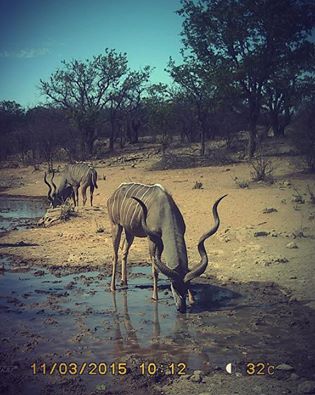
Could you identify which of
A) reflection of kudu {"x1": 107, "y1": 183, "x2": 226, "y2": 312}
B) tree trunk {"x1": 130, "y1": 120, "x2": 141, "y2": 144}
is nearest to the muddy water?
reflection of kudu {"x1": 107, "y1": 183, "x2": 226, "y2": 312}

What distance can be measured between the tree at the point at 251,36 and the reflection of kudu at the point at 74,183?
9578 millimetres

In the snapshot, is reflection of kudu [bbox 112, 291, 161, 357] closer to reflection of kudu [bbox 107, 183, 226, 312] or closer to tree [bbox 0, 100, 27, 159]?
reflection of kudu [bbox 107, 183, 226, 312]

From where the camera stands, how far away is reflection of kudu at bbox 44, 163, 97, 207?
1638cm

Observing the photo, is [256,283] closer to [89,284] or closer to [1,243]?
[89,284]

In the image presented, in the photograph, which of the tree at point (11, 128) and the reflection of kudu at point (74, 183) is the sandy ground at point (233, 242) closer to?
the reflection of kudu at point (74, 183)

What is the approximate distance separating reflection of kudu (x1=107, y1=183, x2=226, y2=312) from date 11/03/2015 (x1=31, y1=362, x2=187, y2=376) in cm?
157

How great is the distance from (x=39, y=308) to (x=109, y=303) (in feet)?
3.22

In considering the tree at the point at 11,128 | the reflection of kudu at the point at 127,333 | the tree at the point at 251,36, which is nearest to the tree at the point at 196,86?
the tree at the point at 251,36

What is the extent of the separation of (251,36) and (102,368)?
2183 cm

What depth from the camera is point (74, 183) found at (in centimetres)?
1680

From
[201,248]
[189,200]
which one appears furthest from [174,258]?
[189,200]

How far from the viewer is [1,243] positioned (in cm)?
1085

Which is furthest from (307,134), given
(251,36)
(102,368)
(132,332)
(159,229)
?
(102,368)

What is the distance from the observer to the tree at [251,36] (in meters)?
22.5
